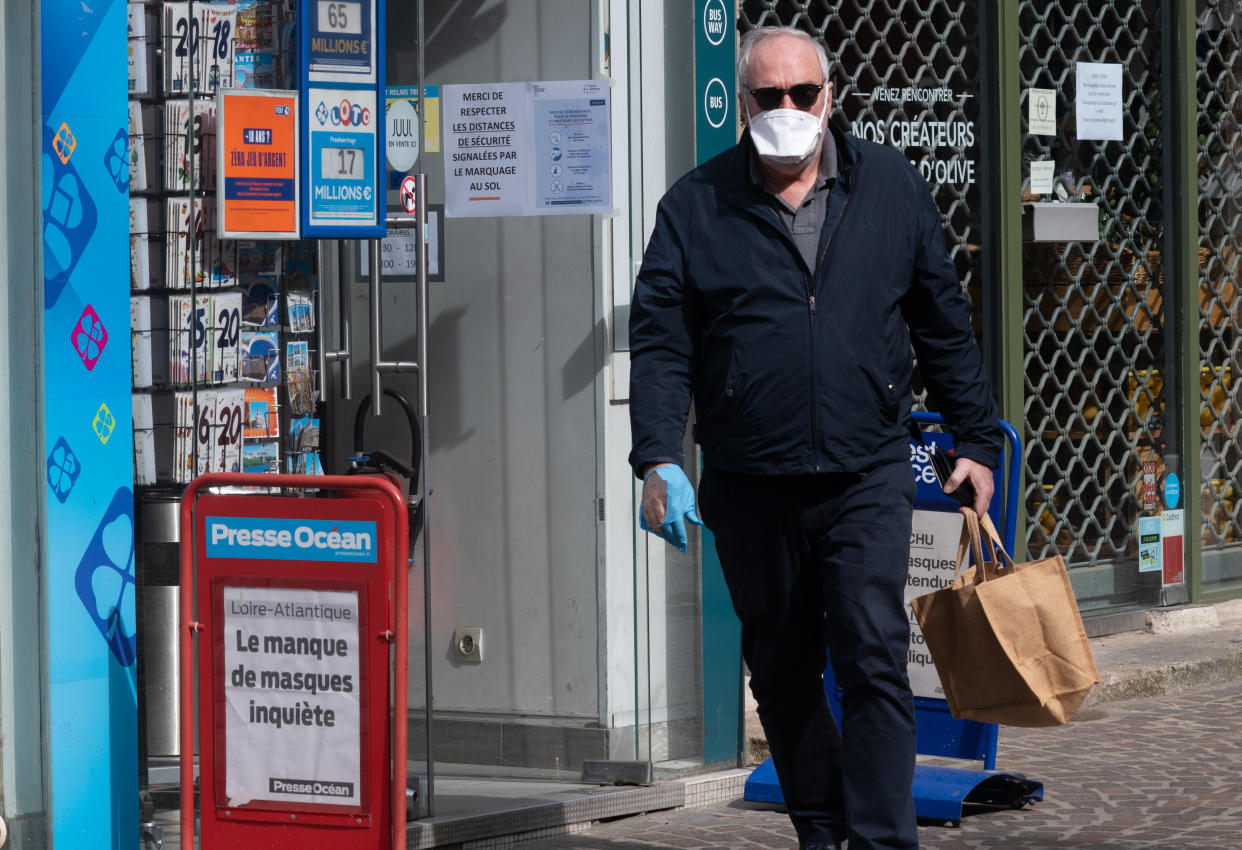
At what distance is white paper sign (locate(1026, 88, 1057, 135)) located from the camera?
8125 millimetres

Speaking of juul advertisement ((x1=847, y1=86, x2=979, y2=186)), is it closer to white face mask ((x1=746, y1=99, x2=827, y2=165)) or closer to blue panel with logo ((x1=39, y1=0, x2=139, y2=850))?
white face mask ((x1=746, y1=99, x2=827, y2=165))

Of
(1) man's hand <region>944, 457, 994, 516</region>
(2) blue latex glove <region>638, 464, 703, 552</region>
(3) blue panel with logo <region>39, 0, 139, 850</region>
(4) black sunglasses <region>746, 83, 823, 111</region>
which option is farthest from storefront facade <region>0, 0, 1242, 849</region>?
(1) man's hand <region>944, 457, 994, 516</region>

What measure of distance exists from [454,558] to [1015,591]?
7.11 feet

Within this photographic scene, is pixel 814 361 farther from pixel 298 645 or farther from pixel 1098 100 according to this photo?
pixel 1098 100

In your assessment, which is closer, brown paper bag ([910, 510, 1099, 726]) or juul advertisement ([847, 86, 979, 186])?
brown paper bag ([910, 510, 1099, 726])

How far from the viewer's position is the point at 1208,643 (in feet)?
26.4

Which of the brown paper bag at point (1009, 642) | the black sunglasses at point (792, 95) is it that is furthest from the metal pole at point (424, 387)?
the brown paper bag at point (1009, 642)

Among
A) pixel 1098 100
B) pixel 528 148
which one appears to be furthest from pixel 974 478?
pixel 1098 100

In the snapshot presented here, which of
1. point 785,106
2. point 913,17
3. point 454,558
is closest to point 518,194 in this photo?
point 454,558

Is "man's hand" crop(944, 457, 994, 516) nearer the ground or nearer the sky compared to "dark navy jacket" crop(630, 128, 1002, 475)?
nearer the ground

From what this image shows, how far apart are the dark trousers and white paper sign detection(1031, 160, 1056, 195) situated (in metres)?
3.97

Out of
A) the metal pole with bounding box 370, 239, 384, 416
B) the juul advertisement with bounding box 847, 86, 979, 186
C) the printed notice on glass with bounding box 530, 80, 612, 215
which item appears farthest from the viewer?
the juul advertisement with bounding box 847, 86, 979, 186

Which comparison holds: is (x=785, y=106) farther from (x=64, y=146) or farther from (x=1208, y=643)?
(x=1208, y=643)

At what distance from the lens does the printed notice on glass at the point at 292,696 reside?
4.36 m
